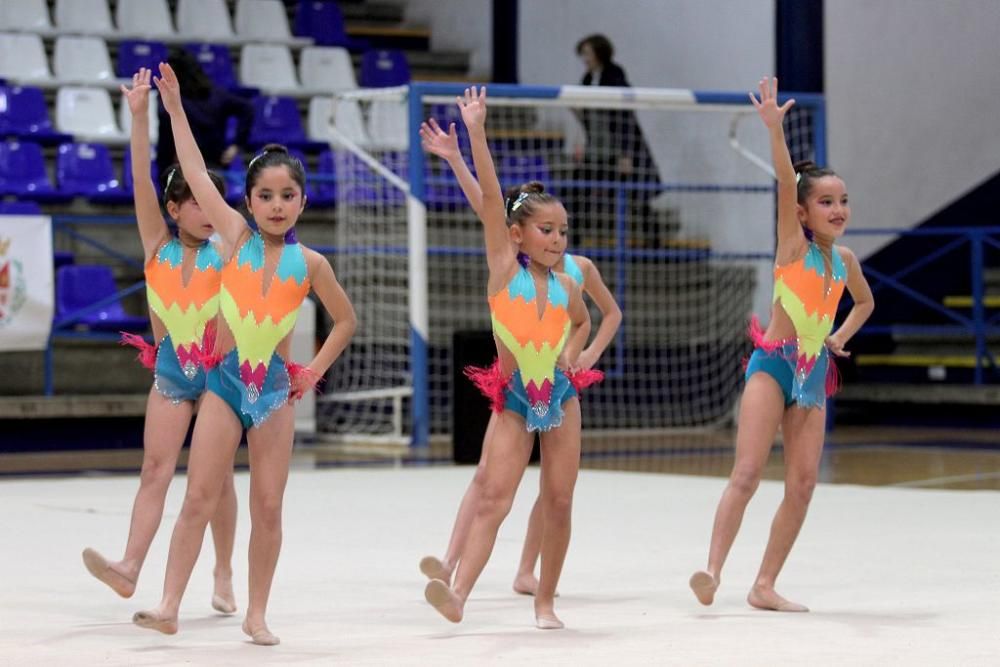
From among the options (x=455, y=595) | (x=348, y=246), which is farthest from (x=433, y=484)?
(x=455, y=595)

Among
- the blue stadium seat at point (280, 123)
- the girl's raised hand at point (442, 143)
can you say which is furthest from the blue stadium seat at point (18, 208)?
the girl's raised hand at point (442, 143)

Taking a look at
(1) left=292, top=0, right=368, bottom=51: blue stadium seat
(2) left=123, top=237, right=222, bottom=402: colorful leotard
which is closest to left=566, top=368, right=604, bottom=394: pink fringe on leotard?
(2) left=123, top=237, right=222, bottom=402: colorful leotard

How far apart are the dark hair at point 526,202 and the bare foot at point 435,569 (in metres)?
1.14

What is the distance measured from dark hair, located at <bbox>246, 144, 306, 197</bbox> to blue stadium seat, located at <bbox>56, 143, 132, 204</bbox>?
8.71 m

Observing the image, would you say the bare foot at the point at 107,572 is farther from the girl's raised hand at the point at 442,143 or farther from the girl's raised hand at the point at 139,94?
the girl's raised hand at the point at 442,143

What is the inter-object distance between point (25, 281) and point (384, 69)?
526 centimetres

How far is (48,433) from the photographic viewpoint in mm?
12430

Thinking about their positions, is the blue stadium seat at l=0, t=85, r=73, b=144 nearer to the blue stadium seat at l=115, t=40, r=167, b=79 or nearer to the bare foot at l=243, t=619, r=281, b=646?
the blue stadium seat at l=115, t=40, r=167, b=79

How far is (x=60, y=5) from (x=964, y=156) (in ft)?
26.9

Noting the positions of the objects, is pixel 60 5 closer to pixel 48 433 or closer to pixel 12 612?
pixel 48 433

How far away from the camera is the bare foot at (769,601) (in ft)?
16.8

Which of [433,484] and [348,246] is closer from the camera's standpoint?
[433,484]

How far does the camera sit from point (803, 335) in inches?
211

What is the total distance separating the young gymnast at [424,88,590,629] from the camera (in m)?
4.78
